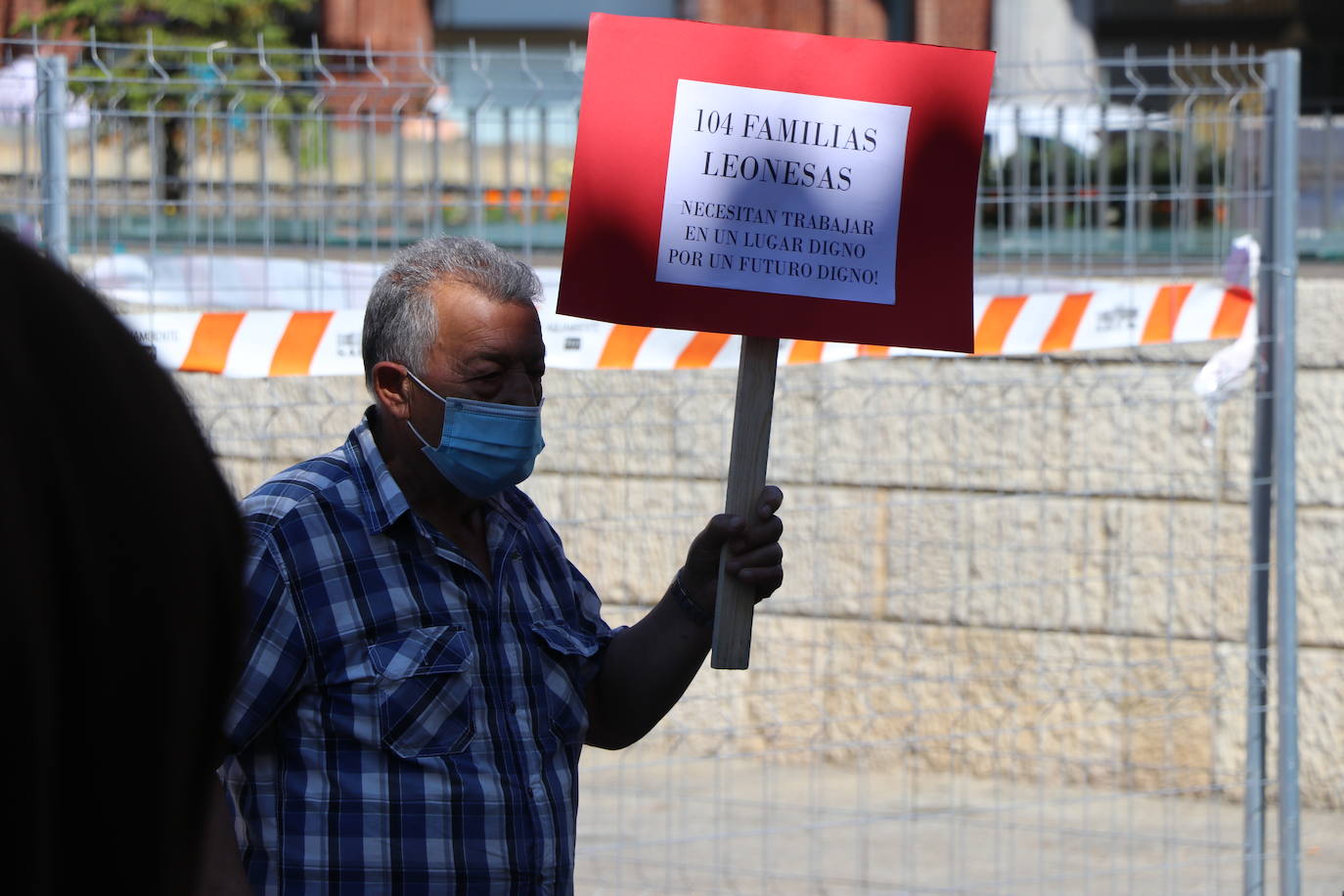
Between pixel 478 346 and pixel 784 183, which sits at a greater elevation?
pixel 784 183

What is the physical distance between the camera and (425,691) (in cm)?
217

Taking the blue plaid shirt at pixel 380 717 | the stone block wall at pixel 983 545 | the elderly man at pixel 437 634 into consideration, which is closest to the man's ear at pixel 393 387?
the elderly man at pixel 437 634

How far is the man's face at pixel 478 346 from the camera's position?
2402 mm

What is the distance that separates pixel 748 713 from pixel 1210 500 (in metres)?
1.89

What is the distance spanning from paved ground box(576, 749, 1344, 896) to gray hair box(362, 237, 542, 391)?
105 inches

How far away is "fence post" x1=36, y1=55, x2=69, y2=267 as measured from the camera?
417cm

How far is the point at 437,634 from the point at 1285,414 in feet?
9.27

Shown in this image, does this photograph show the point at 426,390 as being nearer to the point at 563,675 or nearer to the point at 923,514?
the point at 563,675

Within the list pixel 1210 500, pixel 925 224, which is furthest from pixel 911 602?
pixel 925 224

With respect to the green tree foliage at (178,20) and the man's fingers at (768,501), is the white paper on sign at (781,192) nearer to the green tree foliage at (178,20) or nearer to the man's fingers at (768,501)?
the man's fingers at (768,501)

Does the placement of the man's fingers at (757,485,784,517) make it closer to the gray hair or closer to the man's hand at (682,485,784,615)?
the man's hand at (682,485,784,615)

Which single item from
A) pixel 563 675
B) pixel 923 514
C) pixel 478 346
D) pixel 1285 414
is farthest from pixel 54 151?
A: pixel 1285 414

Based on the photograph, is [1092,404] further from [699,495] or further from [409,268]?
[409,268]

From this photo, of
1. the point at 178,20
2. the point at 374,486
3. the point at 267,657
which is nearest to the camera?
the point at 267,657
